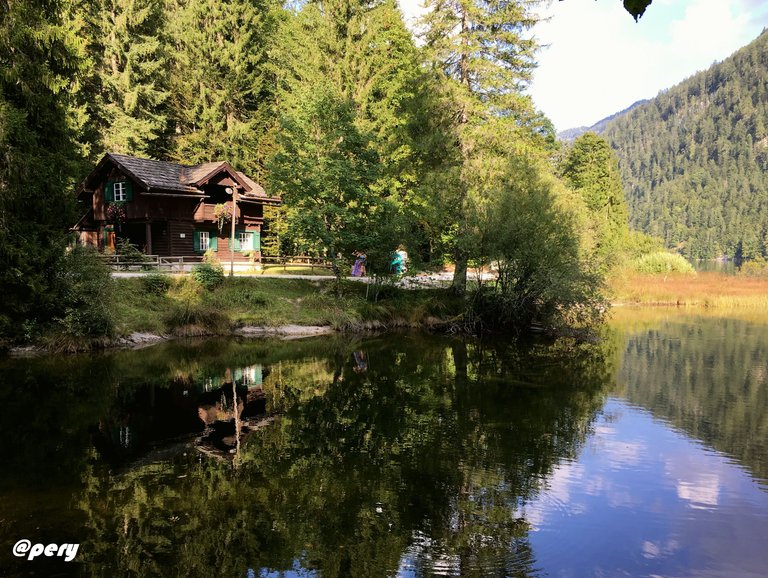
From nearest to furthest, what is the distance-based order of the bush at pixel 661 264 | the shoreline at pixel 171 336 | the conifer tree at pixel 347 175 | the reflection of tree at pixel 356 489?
the reflection of tree at pixel 356 489, the shoreline at pixel 171 336, the conifer tree at pixel 347 175, the bush at pixel 661 264

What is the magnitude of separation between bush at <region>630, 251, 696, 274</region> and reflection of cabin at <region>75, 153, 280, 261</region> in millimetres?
37818

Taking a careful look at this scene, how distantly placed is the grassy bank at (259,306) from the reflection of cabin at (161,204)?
9.56 meters

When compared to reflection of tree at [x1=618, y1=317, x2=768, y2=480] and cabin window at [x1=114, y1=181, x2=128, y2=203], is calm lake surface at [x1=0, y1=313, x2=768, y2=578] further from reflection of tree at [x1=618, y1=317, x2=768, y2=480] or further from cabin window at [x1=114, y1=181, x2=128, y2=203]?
cabin window at [x1=114, y1=181, x2=128, y2=203]

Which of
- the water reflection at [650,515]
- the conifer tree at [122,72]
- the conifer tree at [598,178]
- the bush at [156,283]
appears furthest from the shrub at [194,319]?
the conifer tree at [598,178]

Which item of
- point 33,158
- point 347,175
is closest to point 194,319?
point 33,158

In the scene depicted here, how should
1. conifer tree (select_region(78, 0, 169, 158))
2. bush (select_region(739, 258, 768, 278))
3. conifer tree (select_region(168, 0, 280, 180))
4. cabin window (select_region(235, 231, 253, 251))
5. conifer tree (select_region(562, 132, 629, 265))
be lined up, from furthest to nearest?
conifer tree (select_region(562, 132, 629, 265)) → bush (select_region(739, 258, 768, 278)) → conifer tree (select_region(168, 0, 280, 180)) → cabin window (select_region(235, 231, 253, 251)) → conifer tree (select_region(78, 0, 169, 158))

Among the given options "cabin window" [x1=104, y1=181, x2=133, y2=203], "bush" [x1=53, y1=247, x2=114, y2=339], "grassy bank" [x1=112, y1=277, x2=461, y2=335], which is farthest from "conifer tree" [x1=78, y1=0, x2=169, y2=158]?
"bush" [x1=53, y1=247, x2=114, y2=339]

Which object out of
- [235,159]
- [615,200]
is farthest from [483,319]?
[615,200]

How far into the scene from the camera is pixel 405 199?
104ft

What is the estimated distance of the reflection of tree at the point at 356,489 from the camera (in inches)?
283

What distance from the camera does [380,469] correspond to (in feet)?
33.5

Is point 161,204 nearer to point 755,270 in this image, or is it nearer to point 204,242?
point 204,242

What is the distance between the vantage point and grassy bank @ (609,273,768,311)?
40.6 m
